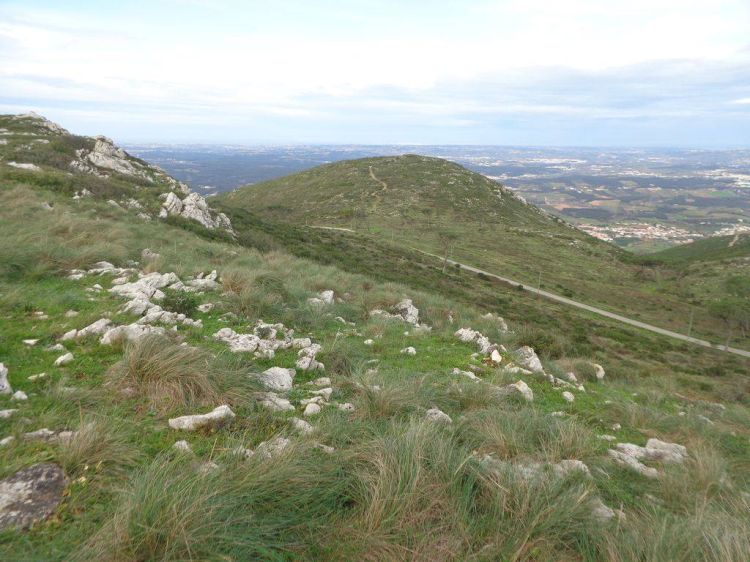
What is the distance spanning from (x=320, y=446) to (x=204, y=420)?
1241 millimetres

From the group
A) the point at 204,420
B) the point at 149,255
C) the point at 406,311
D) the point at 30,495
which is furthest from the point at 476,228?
the point at 30,495

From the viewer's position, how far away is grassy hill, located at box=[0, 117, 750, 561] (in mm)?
2533

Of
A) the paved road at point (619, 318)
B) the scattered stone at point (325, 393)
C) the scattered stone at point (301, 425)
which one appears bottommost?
the paved road at point (619, 318)

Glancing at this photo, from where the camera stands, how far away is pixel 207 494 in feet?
8.29

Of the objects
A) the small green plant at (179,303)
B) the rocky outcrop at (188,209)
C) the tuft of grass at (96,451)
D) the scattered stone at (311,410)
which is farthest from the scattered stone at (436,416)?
the rocky outcrop at (188,209)

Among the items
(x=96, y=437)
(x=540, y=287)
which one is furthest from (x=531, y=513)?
(x=540, y=287)

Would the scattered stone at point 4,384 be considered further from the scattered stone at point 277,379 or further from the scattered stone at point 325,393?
the scattered stone at point 325,393

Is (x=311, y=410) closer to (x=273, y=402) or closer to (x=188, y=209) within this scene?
(x=273, y=402)

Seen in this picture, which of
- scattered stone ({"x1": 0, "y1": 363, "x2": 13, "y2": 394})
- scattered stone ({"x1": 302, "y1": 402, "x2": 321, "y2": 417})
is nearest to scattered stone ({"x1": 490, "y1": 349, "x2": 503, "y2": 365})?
scattered stone ({"x1": 302, "y1": 402, "x2": 321, "y2": 417})

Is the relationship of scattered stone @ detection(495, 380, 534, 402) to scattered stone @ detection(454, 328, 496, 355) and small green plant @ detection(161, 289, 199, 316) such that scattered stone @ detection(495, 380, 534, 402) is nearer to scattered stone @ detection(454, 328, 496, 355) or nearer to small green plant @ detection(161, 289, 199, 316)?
scattered stone @ detection(454, 328, 496, 355)

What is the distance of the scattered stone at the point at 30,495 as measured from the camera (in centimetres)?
247

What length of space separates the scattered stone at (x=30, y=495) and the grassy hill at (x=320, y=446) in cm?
6

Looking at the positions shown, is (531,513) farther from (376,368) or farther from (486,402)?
(376,368)

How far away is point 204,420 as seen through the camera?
12.7ft
